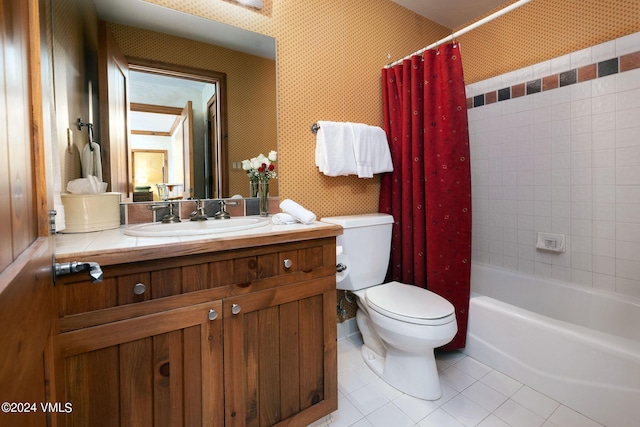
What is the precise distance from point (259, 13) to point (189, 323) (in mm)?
1612

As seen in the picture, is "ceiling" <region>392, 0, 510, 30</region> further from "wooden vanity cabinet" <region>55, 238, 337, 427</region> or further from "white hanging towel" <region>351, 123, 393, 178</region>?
"wooden vanity cabinet" <region>55, 238, 337, 427</region>

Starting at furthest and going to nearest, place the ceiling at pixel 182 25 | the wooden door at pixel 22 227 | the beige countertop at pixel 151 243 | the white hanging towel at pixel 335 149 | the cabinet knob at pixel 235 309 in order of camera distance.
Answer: the white hanging towel at pixel 335 149 < the ceiling at pixel 182 25 < the cabinet knob at pixel 235 309 < the beige countertop at pixel 151 243 < the wooden door at pixel 22 227

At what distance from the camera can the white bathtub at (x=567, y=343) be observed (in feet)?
3.85

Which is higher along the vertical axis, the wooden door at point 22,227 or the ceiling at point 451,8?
the ceiling at point 451,8

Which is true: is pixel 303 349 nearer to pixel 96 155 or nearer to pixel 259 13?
pixel 96 155

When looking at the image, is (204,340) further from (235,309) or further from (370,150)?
(370,150)

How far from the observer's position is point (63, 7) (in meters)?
1.05

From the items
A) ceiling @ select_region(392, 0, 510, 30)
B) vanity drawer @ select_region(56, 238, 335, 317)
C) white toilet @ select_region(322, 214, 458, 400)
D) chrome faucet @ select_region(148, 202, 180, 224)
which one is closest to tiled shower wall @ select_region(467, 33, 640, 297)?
ceiling @ select_region(392, 0, 510, 30)

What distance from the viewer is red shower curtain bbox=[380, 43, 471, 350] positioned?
5.29 feet

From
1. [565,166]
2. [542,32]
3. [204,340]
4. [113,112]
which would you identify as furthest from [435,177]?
[113,112]

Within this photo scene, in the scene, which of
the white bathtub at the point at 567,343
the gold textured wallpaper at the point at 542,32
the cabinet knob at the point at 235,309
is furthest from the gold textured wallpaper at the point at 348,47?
the white bathtub at the point at 567,343

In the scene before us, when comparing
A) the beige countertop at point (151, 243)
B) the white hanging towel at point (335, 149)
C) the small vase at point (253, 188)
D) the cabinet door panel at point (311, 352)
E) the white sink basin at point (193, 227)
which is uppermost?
the white hanging towel at point (335, 149)

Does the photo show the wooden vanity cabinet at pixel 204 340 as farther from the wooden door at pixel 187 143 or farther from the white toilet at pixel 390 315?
the wooden door at pixel 187 143

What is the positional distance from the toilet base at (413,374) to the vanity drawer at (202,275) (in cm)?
70
